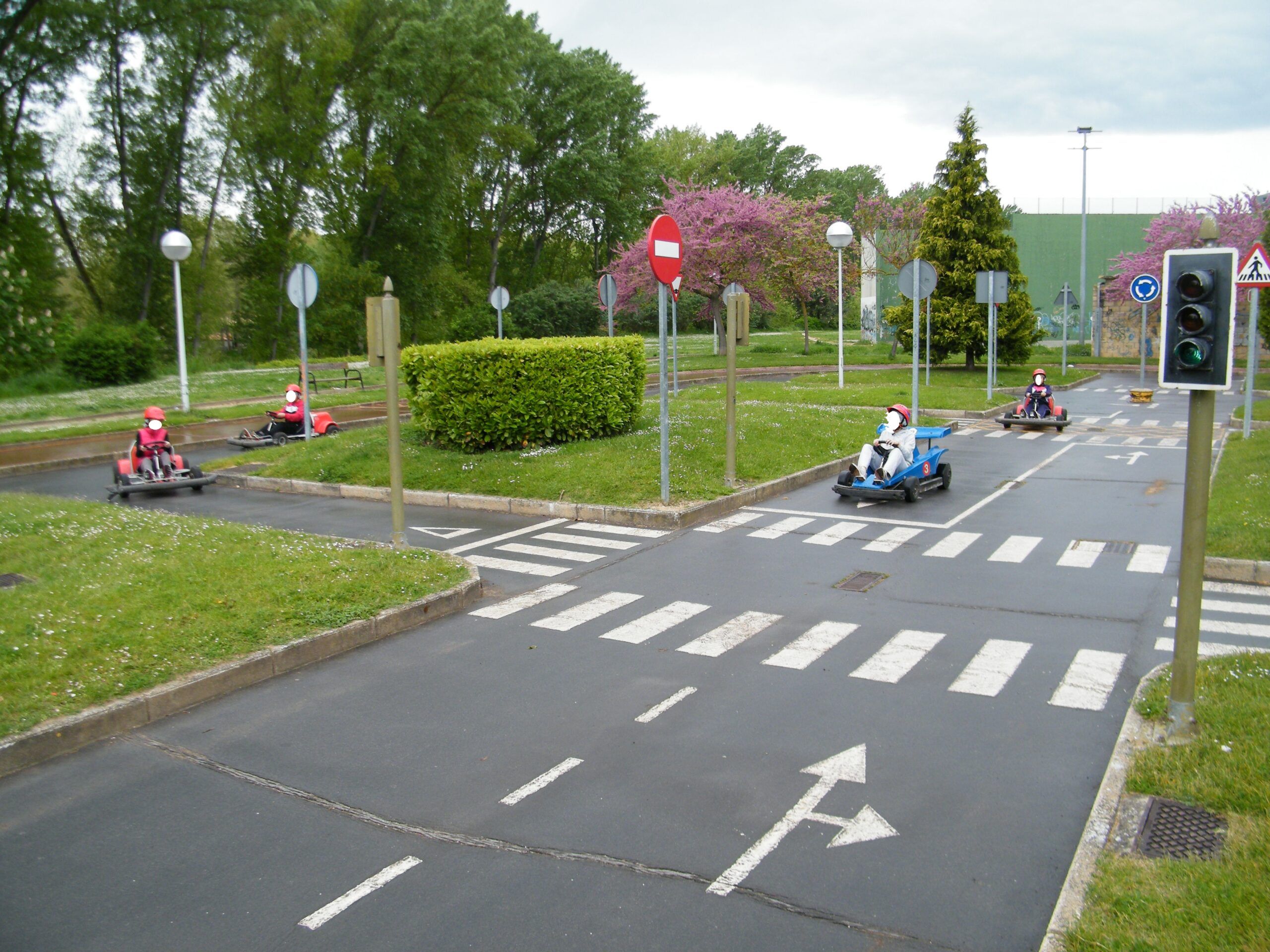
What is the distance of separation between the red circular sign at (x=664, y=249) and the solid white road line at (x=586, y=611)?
4.31 metres

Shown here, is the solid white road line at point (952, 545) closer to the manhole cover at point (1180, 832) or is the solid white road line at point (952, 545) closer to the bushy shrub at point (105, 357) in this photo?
the manhole cover at point (1180, 832)

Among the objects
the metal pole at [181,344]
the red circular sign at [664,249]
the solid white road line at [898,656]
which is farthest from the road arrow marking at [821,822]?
the metal pole at [181,344]

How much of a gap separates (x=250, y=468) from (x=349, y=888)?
43.5 ft

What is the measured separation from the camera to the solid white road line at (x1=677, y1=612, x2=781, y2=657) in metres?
7.19

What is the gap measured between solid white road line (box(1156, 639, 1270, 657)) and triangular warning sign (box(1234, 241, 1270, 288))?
27.1 feet

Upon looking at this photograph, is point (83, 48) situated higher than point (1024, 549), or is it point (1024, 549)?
point (83, 48)

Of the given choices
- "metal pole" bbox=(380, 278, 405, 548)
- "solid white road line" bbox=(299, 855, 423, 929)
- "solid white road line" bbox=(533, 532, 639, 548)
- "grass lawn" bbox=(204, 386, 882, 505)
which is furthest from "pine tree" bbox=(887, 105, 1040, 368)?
"solid white road line" bbox=(299, 855, 423, 929)

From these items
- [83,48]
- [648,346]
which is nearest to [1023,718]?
[83,48]

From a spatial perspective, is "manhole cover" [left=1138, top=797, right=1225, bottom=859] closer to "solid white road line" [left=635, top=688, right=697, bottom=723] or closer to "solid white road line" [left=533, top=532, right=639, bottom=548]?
"solid white road line" [left=635, top=688, right=697, bottom=723]

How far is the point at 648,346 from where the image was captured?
2216 inches

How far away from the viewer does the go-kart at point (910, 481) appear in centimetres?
1285

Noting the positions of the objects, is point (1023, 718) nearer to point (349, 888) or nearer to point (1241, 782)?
point (1241, 782)

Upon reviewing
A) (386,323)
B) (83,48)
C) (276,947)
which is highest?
(83,48)

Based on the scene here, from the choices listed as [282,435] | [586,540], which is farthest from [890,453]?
[282,435]
